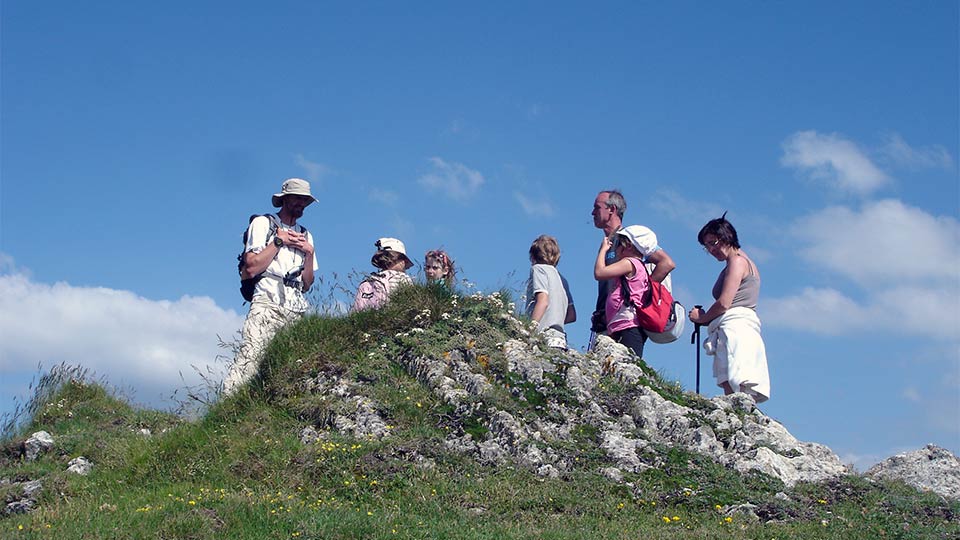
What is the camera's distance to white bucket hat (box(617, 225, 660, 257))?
11.0 metres

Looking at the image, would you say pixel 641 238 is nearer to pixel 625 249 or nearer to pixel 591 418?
pixel 625 249

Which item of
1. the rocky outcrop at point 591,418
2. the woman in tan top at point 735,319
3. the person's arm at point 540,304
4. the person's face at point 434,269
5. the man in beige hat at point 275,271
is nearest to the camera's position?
the rocky outcrop at point 591,418

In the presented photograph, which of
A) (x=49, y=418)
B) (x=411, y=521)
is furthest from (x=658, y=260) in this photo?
(x=49, y=418)

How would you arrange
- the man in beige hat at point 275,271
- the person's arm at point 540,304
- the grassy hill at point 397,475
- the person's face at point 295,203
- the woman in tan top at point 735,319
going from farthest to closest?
the person's face at point 295,203 < the person's arm at point 540,304 < the man in beige hat at point 275,271 < the woman in tan top at point 735,319 < the grassy hill at point 397,475

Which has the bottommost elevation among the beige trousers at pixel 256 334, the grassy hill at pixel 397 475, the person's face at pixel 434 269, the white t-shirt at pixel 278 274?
the grassy hill at pixel 397 475

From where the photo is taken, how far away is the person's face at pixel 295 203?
37.3ft

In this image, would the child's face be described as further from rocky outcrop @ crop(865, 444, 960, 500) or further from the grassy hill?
rocky outcrop @ crop(865, 444, 960, 500)

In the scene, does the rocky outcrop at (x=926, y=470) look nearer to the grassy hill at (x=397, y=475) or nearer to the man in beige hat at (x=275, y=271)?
the grassy hill at (x=397, y=475)

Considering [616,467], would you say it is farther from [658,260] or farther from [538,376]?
[658,260]

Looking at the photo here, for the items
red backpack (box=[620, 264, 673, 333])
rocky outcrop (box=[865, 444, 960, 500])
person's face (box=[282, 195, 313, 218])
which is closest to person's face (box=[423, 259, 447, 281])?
person's face (box=[282, 195, 313, 218])

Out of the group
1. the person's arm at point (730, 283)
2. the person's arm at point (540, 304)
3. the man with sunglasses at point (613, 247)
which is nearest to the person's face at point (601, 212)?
the man with sunglasses at point (613, 247)

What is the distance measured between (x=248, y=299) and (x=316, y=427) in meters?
2.15

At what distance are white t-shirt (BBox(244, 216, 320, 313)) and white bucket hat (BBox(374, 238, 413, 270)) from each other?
985 mm

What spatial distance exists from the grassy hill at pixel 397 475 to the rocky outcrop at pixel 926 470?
0.80m
